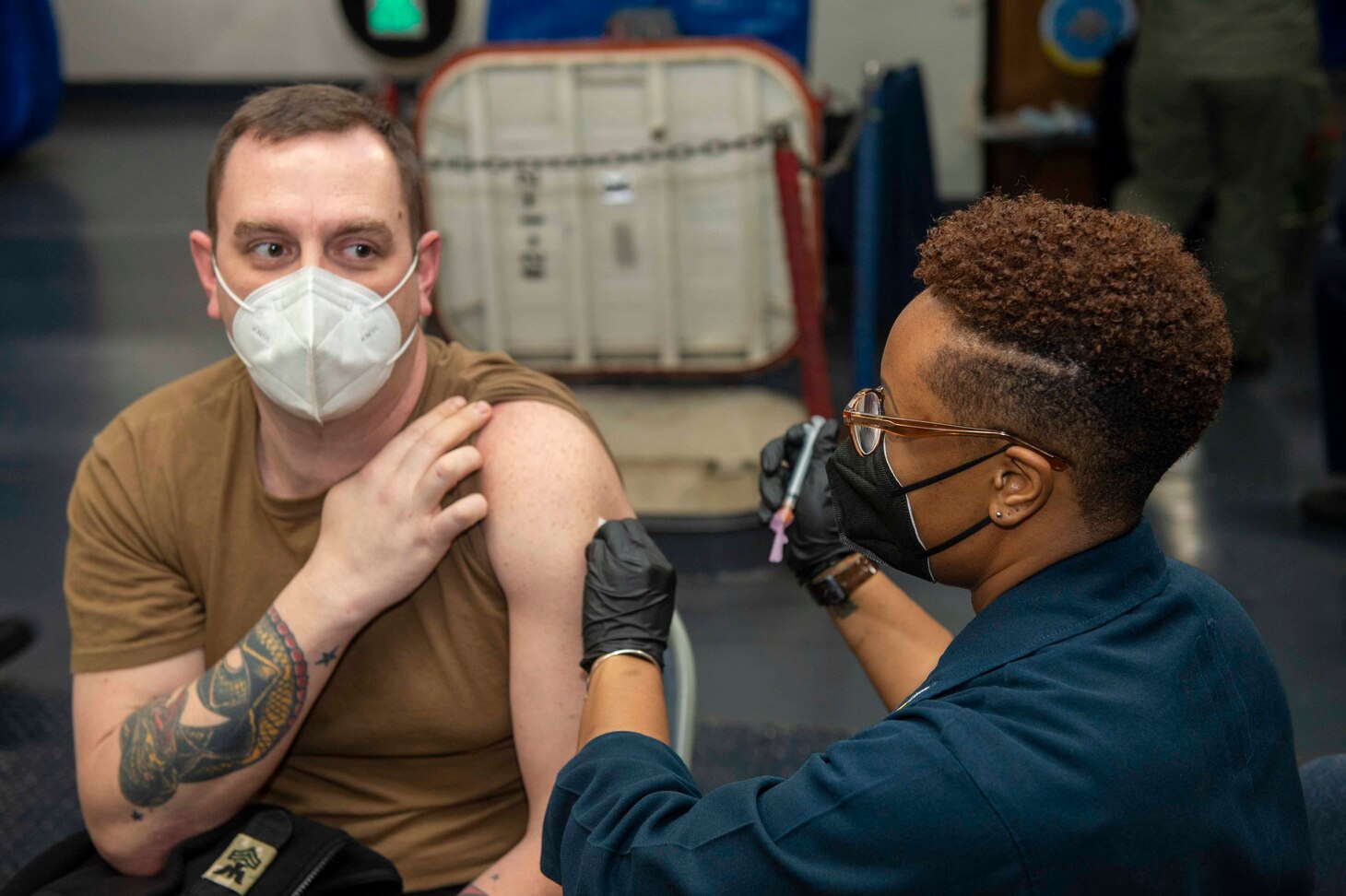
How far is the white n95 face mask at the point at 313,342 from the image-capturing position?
1499 millimetres

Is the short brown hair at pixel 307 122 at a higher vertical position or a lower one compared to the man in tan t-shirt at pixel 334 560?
higher

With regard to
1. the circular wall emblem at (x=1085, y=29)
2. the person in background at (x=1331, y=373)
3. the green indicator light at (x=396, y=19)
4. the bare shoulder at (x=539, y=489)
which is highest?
the green indicator light at (x=396, y=19)

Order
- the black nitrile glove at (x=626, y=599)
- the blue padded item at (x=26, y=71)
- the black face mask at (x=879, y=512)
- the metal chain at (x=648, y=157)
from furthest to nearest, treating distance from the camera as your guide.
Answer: the blue padded item at (x=26, y=71) < the metal chain at (x=648, y=157) < the black nitrile glove at (x=626, y=599) < the black face mask at (x=879, y=512)

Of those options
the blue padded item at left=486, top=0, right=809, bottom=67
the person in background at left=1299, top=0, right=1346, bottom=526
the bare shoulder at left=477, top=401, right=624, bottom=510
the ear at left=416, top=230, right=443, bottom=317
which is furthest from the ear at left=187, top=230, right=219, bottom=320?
the blue padded item at left=486, top=0, right=809, bottom=67

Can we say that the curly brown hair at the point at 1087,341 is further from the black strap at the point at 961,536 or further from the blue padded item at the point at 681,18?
the blue padded item at the point at 681,18

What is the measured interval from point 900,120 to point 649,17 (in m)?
1.05

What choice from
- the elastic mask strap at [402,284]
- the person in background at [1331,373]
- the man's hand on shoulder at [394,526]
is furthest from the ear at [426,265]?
the person in background at [1331,373]

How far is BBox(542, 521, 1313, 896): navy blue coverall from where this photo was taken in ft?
3.19

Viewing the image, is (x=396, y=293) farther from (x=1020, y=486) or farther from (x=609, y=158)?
(x=609, y=158)

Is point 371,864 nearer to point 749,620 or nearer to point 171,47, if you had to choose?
point 749,620

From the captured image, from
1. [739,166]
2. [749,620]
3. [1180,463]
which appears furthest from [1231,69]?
[749,620]

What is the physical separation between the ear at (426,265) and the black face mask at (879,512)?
0.64m

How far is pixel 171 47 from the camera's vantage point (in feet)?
30.1

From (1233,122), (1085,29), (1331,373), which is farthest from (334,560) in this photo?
(1085,29)
